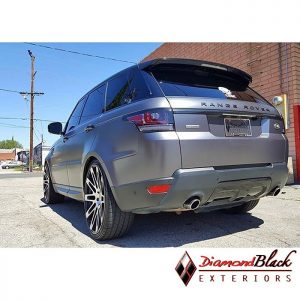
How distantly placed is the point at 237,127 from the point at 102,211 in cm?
151

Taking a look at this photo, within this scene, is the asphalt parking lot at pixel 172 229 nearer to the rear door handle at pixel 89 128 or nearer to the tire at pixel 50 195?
the tire at pixel 50 195

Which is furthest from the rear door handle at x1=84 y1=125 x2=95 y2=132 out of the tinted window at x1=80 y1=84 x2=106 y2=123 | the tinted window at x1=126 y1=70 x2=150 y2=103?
the tinted window at x1=126 y1=70 x2=150 y2=103

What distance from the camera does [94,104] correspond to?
3996 mm

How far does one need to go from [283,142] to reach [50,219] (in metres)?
3.05

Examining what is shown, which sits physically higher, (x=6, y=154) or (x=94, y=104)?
(x=6, y=154)

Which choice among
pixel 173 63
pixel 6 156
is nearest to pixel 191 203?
pixel 173 63

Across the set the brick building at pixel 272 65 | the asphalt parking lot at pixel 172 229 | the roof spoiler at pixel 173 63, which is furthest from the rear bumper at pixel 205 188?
the brick building at pixel 272 65

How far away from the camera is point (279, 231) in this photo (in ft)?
10.8

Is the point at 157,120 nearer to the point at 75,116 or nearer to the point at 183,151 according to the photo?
the point at 183,151

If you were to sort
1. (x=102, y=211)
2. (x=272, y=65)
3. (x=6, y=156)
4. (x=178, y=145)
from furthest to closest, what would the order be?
(x=6, y=156)
(x=272, y=65)
(x=102, y=211)
(x=178, y=145)
